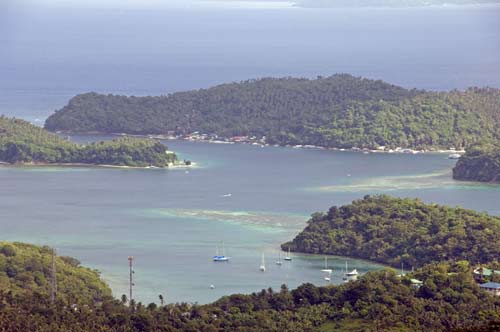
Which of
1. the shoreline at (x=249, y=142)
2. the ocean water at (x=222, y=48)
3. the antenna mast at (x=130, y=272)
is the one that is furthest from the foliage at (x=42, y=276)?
the ocean water at (x=222, y=48)

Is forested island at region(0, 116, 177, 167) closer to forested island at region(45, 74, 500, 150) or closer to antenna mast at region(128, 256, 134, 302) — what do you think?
forested island at region(45, 74, 500, 150)

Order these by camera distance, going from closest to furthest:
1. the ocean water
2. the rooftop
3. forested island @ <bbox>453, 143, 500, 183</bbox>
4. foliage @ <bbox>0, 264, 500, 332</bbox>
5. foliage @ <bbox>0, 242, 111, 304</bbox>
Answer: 1. foliage @ <bbox>0, 264, 500, 332</bbox>
2. the rooftop
3. foliage @ <bbox>0, 242, 111, 304</bbox>
4. forested island @ <bbox>453, 143, 500, 183</bbox>
5. the ocean water

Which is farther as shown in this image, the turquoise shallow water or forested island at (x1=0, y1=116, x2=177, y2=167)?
forested island at (x1=0, y1=116, x2=177, y2=167)

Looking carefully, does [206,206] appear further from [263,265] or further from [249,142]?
[249,142]

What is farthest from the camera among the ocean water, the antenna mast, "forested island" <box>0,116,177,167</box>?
the ocean water

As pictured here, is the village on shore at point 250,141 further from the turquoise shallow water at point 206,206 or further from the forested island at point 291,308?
the forested island at point 291,308

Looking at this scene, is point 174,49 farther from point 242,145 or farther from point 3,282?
point 3,282

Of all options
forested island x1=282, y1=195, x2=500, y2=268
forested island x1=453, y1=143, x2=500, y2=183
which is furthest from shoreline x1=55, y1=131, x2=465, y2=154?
forested island x1=282, y1=195, x2=500, y2=268
